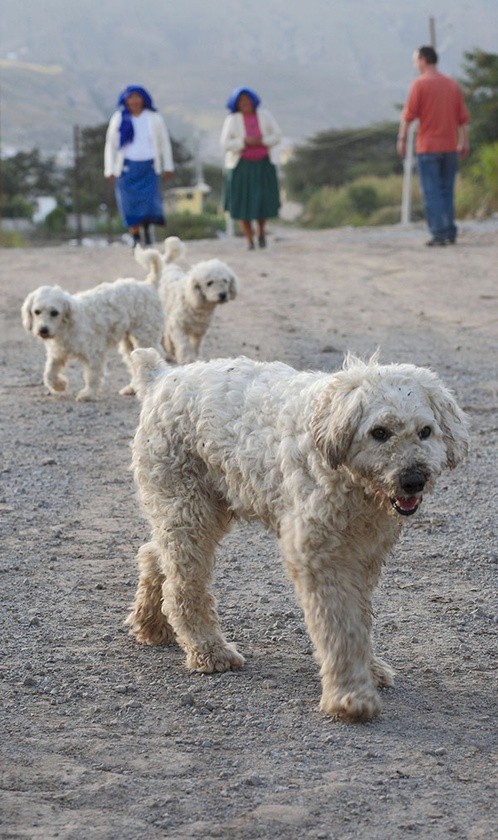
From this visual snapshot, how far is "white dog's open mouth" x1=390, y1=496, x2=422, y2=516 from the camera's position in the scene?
14.9 feet

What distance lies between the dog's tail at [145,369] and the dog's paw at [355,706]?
160 centimetres

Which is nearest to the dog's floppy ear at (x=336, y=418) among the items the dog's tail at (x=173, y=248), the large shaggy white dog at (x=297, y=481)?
the large shaggy white dog at (x=297, y=481)

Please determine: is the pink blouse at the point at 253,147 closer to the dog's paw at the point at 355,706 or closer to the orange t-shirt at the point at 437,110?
the orange t-shirt at the point at 437,110

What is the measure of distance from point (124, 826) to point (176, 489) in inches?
65.7

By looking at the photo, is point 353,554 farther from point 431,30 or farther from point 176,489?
point 431,30

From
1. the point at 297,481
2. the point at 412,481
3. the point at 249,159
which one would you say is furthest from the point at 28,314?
the point at 249,159

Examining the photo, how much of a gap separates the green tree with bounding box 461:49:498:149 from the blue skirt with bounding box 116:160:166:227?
23.1 m

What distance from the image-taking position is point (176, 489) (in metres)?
5.35

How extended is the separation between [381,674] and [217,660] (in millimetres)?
666

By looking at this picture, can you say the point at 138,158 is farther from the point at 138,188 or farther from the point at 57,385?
the point at 57,385

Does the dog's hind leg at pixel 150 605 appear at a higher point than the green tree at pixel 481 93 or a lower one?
lower

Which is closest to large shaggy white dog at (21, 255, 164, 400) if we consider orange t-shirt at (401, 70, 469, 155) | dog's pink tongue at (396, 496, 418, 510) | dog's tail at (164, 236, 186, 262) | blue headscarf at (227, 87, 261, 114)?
dog's tail at (164, 236, 186, 262)

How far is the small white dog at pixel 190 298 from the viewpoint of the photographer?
1203 cm

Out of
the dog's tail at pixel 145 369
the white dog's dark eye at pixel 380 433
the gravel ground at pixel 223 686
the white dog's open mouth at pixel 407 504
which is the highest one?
the dog's tail at pixel 145 369
